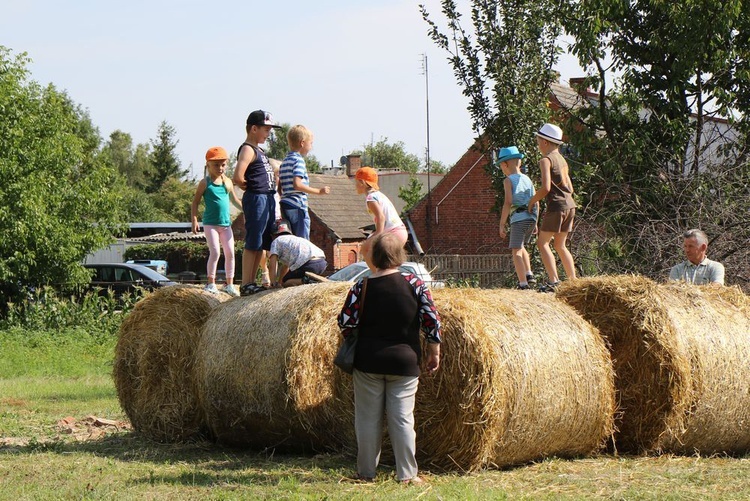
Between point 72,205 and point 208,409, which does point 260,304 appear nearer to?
point 208,409

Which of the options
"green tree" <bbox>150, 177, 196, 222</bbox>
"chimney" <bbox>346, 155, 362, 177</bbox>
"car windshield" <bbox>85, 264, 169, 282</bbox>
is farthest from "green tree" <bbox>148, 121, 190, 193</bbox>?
"car windshield" <bbox>85, 264, 169, 282</bbox>

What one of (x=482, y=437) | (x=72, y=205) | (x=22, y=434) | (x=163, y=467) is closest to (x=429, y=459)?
(x=482, y=437)

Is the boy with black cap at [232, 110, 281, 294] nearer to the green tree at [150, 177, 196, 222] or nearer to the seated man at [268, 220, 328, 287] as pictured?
the seated man at [268, 220, 328, 287]

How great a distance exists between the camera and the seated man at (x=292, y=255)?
9750 millimetres

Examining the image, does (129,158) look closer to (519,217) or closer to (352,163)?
(352,163)

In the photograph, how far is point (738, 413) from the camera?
28.9ft

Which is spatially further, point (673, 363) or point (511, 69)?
point (511, 69)

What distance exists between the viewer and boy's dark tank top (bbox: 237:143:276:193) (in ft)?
32.2

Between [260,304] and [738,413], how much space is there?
4.26 m

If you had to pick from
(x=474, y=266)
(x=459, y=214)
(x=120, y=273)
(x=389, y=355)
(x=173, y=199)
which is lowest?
(x=389, y=355)

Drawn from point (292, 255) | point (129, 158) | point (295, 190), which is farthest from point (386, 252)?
point (129, 158)

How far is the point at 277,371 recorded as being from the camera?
8555 millimetres

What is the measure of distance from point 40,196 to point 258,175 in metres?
14.8

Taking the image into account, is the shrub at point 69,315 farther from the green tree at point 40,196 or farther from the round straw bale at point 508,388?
the round straw bale at point 508,388
